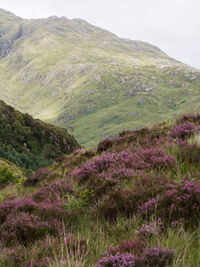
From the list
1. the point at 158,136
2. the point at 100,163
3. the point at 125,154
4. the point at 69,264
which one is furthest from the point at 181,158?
the point at 69,264

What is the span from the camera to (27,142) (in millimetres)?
34938

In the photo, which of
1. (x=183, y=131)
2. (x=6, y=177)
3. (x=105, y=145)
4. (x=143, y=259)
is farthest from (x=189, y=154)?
(x=6, y=177)

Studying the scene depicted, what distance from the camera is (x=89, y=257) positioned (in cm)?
292

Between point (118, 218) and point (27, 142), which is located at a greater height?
point (118, 218)

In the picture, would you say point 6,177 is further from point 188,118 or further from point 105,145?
point 188,118

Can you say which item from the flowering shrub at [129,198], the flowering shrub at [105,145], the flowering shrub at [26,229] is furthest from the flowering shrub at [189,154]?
the flowering shrub at [105,145]

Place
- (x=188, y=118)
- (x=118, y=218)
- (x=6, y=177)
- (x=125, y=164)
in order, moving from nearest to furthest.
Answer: (x=118, y=218) → (x=125, y=164) → (x=188, y=118) → (x=6, y=177)

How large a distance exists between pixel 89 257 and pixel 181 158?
346 centimetres

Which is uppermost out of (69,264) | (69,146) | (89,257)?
(69,264)

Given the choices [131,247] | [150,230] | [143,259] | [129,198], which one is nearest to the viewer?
[143,259]

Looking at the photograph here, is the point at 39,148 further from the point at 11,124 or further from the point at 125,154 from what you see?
the point at 125,154

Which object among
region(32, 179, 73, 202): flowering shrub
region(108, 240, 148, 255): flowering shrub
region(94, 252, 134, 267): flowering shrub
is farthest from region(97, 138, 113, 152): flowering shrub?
region(94, 252, 134, 267): flowering shrub

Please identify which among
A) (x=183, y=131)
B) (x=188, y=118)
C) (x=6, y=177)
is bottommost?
(x=6, y=177)

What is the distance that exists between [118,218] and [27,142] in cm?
3308
